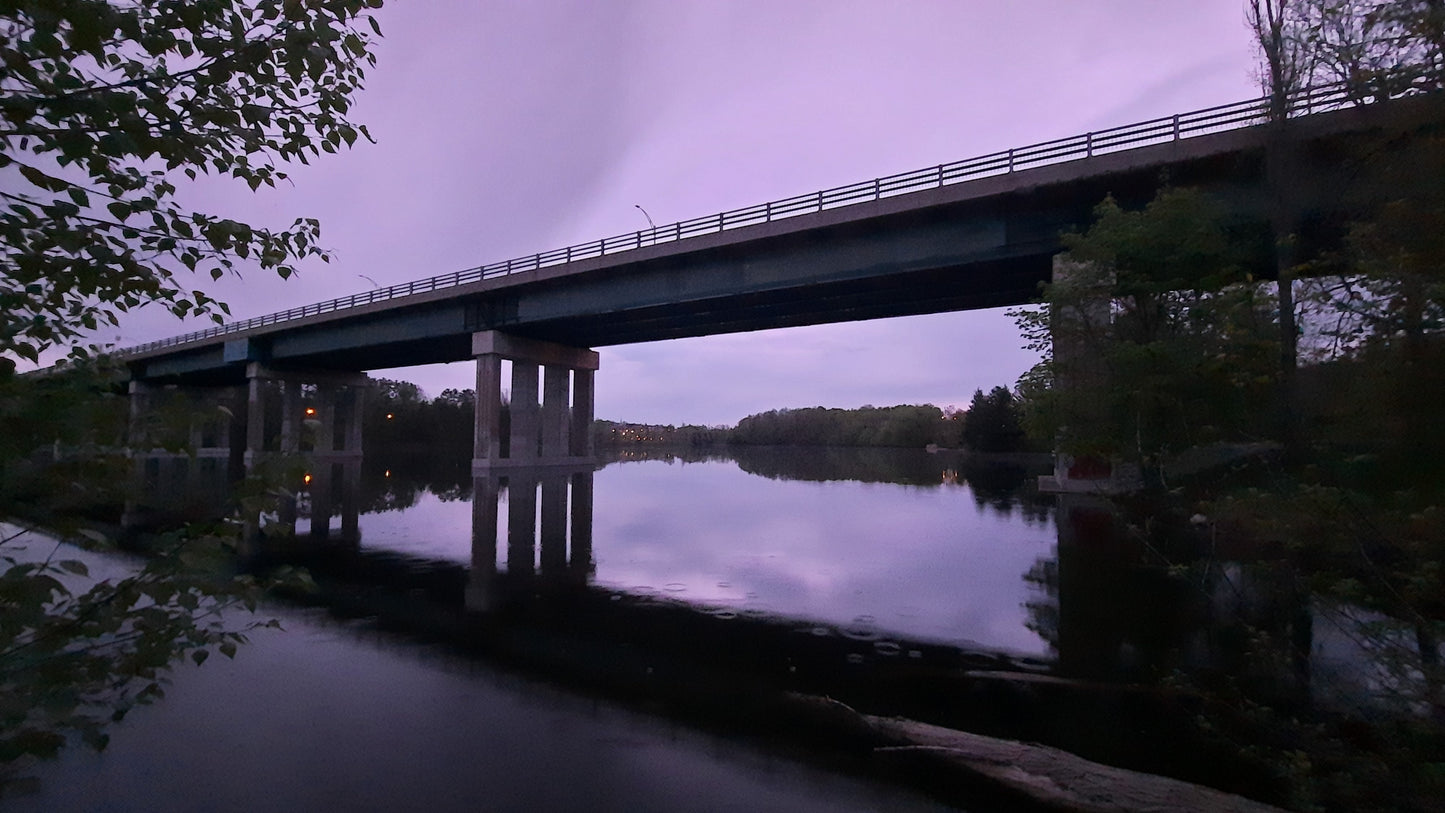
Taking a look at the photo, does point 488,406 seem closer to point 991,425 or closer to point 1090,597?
point 1090,597

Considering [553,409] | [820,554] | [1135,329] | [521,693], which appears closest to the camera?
[521,693]

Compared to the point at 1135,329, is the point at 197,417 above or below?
below

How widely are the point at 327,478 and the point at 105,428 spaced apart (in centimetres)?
4271

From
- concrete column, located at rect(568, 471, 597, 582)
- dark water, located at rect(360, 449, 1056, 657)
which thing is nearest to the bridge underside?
dark water, located at rect(360, 449, 1056, 657)

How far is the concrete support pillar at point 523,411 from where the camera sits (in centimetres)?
4591

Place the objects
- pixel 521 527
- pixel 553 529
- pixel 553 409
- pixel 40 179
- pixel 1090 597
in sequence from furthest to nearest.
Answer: pixel 553 409
pixel 521 527
pixel 553 529
pixel 1090 597
pixel 40 179

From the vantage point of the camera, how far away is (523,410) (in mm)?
46438

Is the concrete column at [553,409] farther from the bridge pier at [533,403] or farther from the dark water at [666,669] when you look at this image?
the dark water at [666,669]

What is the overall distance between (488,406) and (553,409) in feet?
21.8

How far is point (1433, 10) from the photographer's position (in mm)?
3521

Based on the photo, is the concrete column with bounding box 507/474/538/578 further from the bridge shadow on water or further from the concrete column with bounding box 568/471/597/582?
the concrete column with bounding box 568/471/597/582

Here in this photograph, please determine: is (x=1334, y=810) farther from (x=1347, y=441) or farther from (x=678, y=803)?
(x=678, y=803)

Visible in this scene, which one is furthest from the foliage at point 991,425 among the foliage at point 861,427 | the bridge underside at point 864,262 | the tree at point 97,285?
the tree at point 97,285

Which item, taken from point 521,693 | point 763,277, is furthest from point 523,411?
point 521,693
